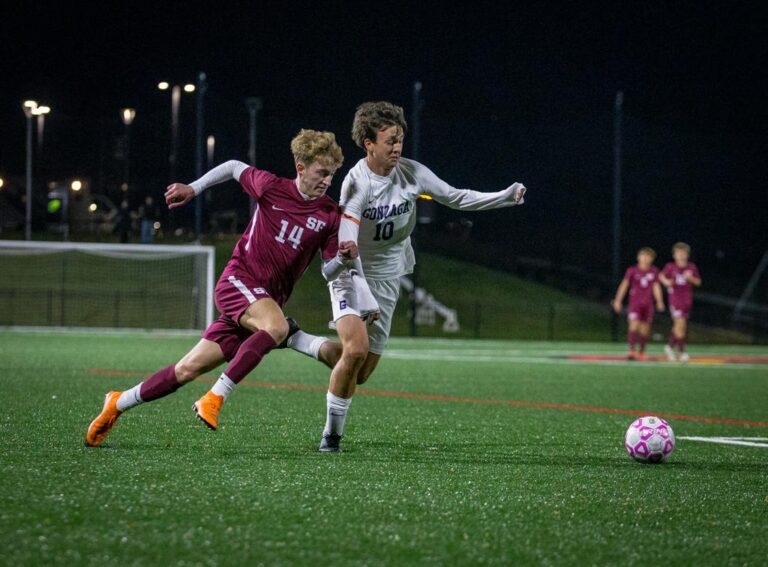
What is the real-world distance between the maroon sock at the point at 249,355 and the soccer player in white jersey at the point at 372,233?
1.60 feet

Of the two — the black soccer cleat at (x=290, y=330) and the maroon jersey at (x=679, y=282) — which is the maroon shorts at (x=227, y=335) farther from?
the maroon jersey at (x=679, y=282)

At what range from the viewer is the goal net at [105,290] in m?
29.7

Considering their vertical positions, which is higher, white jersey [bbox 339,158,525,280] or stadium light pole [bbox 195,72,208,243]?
stadium light pole [bbox 195,72,208,243]

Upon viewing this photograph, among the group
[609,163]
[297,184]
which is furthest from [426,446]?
[609,163]

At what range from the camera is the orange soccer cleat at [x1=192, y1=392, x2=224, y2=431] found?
5.71 meters

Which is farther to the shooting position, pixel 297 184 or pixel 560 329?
pixel 560 329

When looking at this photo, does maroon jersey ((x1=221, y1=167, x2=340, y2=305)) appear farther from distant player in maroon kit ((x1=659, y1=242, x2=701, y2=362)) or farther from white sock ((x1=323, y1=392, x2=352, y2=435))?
distant player in maroon kit ((x1=659, y1=242, x2=701, y2=362))

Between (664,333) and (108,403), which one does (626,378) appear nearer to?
(108,403)

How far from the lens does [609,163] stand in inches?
1236

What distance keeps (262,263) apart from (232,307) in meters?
0.33

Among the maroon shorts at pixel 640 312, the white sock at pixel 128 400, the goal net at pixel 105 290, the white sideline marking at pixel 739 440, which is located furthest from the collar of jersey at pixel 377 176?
the goal net at pixel 105 290

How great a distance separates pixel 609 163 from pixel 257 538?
28987 mm

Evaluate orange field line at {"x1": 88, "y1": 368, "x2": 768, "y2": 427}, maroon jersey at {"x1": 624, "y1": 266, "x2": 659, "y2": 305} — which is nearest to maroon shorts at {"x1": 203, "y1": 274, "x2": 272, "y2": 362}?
orange field line at {"x1": 88, "y1": 368, "x2": 768, "y2": 427}

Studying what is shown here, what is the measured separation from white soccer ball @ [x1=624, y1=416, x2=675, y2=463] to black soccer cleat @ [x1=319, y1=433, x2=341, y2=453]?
1.71m
